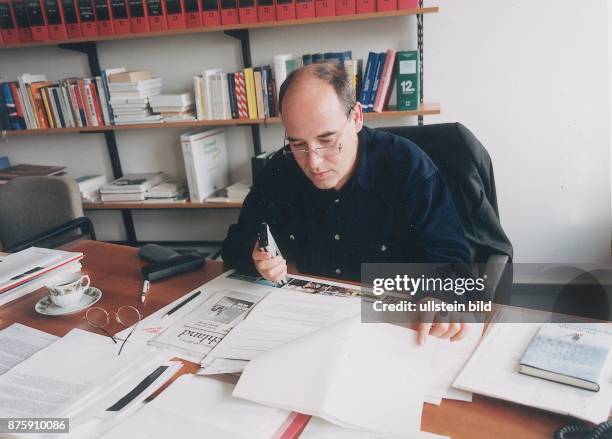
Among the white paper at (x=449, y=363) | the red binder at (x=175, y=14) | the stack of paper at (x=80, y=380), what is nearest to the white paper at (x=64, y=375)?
the stack of paper at (x=80, y=380)

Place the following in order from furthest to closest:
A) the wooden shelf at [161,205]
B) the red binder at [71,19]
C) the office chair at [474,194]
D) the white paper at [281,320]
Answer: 1. the wooden shelf at [161,205]
2. the red binder at [71,19]
3. the office chair at [474,194]
4. the white paper at [281,320]

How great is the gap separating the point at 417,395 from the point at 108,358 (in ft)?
1.83

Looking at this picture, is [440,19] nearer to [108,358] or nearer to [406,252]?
[406,252]

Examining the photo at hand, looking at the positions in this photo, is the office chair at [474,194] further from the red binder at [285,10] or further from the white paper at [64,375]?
the red binder at [285,10]

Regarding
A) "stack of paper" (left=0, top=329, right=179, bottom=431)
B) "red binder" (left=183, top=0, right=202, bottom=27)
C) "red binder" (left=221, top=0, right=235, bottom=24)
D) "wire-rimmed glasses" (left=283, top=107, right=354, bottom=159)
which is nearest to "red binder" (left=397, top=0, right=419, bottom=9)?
"red binder" (left=221, top=0, right=235, bottom=24)

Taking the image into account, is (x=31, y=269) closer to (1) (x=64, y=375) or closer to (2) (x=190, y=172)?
(1) (x=64, y=375)

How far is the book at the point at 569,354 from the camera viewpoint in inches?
26.6

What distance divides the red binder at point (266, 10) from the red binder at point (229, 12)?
0.11 meters

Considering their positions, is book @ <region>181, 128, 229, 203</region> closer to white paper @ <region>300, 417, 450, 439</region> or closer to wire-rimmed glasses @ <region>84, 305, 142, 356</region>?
wire-rimmed glasses @ <region>84, 305, 142, 356</region>

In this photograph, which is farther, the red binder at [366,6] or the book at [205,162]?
the book at [205,162]

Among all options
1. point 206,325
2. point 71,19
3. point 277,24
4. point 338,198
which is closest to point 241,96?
point 277,24

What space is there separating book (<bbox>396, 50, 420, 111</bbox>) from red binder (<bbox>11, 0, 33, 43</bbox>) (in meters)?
1.95

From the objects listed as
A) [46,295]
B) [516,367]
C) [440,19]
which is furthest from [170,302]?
[440,19]

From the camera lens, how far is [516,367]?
72cm
